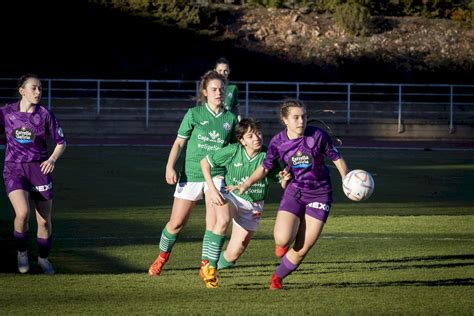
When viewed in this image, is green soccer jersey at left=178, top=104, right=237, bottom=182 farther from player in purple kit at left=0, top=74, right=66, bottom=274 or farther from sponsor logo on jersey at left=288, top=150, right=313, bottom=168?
player in purple kit at left=0, top=74, right=66, bottom=274

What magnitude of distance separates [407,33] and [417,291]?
42.2 m

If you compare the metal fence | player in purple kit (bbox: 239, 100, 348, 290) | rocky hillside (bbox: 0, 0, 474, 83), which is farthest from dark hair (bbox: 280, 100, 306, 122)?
rocky hillside (bbox: 0, 0, 474, 83)

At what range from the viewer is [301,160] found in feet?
34.2

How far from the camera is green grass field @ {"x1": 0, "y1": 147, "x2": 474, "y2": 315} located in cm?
947

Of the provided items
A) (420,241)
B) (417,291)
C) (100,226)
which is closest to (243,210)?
(417,291)

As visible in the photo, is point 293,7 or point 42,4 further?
point 293,7

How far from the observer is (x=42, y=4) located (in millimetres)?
47688

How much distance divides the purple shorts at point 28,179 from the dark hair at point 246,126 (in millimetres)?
2001

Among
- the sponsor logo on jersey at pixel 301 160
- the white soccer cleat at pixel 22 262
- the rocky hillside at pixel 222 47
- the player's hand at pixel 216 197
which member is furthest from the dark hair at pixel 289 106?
the rocky hillside at pixel 222 47

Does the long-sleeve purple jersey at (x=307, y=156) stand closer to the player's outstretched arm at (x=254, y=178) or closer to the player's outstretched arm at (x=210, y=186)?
the player's outstretched arm at (x=254, y=178)

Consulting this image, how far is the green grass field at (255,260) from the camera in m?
9.47

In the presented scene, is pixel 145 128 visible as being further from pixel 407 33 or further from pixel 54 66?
→ pixel 407 33

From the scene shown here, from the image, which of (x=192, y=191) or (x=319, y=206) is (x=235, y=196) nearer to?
(x=192, y=191)

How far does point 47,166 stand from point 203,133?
152cm
